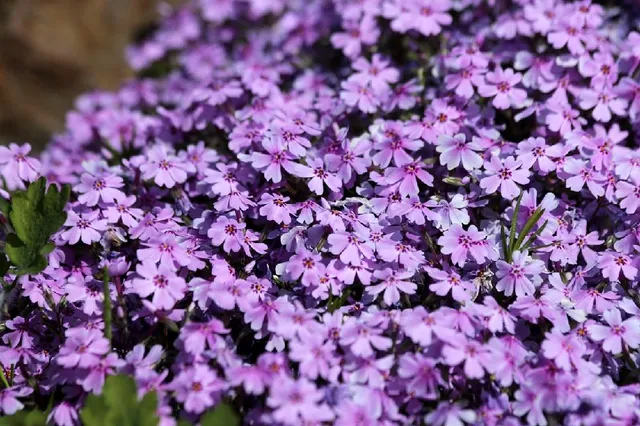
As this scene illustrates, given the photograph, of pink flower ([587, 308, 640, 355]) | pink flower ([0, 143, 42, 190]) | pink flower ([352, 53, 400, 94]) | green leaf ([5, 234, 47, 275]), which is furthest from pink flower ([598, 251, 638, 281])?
pink flower ([0, 143, 42, 190])

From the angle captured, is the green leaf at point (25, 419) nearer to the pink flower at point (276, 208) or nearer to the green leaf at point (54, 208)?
the green leaf at point (54, 208)

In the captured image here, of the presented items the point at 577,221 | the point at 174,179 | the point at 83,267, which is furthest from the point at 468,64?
the point at 83,267

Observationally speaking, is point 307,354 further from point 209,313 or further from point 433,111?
point 433,111

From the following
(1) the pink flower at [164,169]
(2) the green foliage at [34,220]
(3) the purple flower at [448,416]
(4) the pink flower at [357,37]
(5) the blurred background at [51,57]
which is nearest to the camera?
(3) the purple flower at [448,416]

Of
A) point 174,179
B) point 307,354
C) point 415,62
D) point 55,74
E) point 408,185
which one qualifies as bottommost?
point 307,354

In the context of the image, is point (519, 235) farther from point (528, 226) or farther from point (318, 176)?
point (318, 176)

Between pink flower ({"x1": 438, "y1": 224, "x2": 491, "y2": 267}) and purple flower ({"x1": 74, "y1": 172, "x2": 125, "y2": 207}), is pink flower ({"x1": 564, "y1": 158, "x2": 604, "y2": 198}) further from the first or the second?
purple flower ({"x1": 74, "y1": 172, "x2": 125, "y2": 207})

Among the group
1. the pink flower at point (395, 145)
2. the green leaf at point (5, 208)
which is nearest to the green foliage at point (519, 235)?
the pink flower at point (395, 145)
